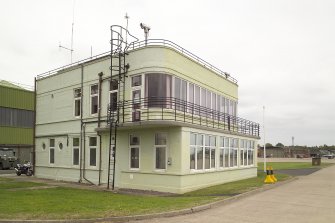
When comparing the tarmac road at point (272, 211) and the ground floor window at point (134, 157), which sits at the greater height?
the ground floor window at point (134, 157)

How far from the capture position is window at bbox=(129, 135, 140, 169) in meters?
20.9

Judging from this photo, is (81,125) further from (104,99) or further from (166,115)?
(166,115)

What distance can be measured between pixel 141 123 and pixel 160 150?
6.63 feet

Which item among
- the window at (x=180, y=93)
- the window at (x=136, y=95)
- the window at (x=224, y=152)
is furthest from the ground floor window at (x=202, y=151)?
the window at (x=136, y=95)

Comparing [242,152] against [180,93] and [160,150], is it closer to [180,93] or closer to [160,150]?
[180,93]

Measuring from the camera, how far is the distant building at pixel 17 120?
4384cm

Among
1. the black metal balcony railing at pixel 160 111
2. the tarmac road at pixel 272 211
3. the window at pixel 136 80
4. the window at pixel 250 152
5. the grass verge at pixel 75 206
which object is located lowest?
the tarmac road at pixel 272 211

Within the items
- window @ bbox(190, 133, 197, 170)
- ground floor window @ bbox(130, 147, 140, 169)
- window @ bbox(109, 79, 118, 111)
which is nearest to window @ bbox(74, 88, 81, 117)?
window @ bbox(109, 79, 118, 111)

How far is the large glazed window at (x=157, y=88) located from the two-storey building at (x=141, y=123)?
0.05m

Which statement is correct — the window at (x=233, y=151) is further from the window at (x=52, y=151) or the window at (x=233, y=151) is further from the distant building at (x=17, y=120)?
the distant building at (x=17, y=120)

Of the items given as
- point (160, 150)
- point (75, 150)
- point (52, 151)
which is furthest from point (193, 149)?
point (52, 151)

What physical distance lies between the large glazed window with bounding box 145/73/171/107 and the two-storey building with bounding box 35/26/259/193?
5 centimetres

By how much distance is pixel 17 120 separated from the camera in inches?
1785

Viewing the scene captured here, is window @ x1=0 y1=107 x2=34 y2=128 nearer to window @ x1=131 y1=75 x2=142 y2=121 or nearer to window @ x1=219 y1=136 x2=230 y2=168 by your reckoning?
window @ x1=131 y1=75 x2=142 y2=121
